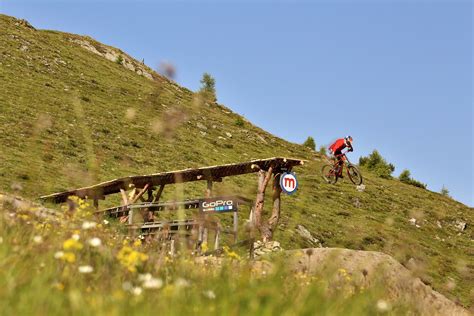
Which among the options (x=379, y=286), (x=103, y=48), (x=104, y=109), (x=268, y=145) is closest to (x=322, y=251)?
(x=379, y=286)

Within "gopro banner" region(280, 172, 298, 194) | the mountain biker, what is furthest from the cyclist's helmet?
"gopro banner" region(280, 172, 298, 194)

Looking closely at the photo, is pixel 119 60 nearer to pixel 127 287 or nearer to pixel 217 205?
pixel 217 205

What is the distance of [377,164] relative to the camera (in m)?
82.4

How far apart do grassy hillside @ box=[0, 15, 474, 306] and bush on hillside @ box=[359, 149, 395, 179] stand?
3466 mm

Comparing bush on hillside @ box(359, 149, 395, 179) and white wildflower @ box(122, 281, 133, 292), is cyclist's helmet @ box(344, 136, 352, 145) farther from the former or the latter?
bush on hillside @ box(359, 149, 395, 179)

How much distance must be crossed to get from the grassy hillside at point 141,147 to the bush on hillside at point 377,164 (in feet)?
11.4

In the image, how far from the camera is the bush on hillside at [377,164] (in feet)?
263

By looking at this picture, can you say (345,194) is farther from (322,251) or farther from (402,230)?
(322,251)

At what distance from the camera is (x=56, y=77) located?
64.0 metres

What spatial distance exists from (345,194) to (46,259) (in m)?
55.5

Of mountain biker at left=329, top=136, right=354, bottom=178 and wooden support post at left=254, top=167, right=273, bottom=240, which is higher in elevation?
mountain biker at left=329, top=136, right=354, bottom=178

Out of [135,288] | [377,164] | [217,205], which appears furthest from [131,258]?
[377,164]

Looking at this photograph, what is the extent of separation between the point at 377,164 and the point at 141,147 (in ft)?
128

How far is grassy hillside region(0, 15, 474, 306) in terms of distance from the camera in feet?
130
